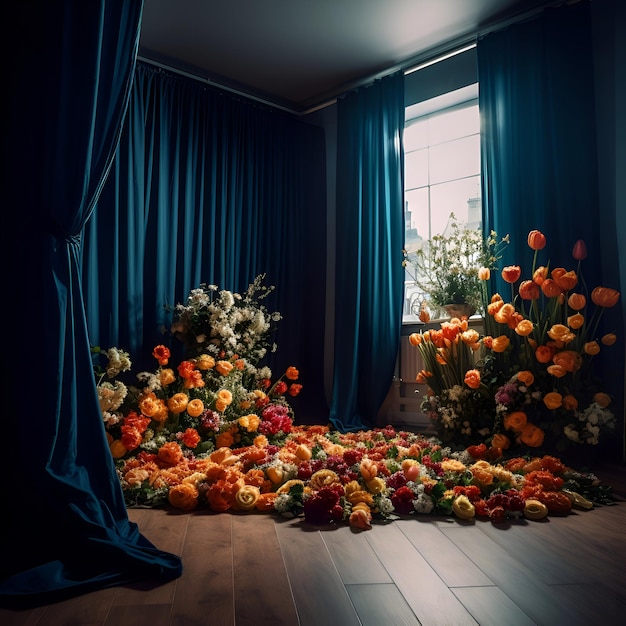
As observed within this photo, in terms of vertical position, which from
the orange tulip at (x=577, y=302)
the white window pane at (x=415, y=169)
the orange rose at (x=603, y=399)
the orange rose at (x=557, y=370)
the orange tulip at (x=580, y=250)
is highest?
the white window pane at (x=415, y=169)

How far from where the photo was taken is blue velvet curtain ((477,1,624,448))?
3.43m

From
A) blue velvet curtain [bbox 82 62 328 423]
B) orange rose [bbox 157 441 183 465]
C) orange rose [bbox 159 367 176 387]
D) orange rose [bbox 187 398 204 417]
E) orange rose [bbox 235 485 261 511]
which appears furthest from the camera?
blue velvet curtain [bbox 82 62 328 423]

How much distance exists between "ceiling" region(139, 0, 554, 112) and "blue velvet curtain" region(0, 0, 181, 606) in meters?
2.08

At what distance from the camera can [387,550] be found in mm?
Answer: 1847

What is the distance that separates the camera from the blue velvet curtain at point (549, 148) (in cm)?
343

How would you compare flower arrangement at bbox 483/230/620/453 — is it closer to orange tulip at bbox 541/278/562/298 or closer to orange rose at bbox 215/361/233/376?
orange tulip at bbox 541/278/562/298

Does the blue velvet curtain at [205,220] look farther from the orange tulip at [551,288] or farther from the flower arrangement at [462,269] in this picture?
the orange tulip at [551,288]

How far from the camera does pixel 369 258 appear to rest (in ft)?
15.0

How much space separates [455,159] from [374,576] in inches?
140

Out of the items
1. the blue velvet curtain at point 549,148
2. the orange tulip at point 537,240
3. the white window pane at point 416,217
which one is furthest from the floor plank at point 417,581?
the white window pane at point 416,217

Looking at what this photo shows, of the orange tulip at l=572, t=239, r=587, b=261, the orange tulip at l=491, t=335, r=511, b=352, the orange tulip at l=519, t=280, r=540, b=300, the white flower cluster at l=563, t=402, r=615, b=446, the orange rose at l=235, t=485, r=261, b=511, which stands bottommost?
the orange rose at l=235, t=485, r=261, b=511

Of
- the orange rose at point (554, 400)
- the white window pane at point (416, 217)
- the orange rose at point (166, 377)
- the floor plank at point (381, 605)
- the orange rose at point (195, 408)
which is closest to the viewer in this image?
the floor plank at point (381, 605)

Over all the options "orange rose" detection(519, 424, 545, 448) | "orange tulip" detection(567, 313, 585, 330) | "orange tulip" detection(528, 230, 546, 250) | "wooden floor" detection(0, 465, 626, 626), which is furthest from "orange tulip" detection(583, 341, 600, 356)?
"wooden floor" detection(0, 465, 626, 626)

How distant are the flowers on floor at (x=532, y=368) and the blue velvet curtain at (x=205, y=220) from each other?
1.59m
